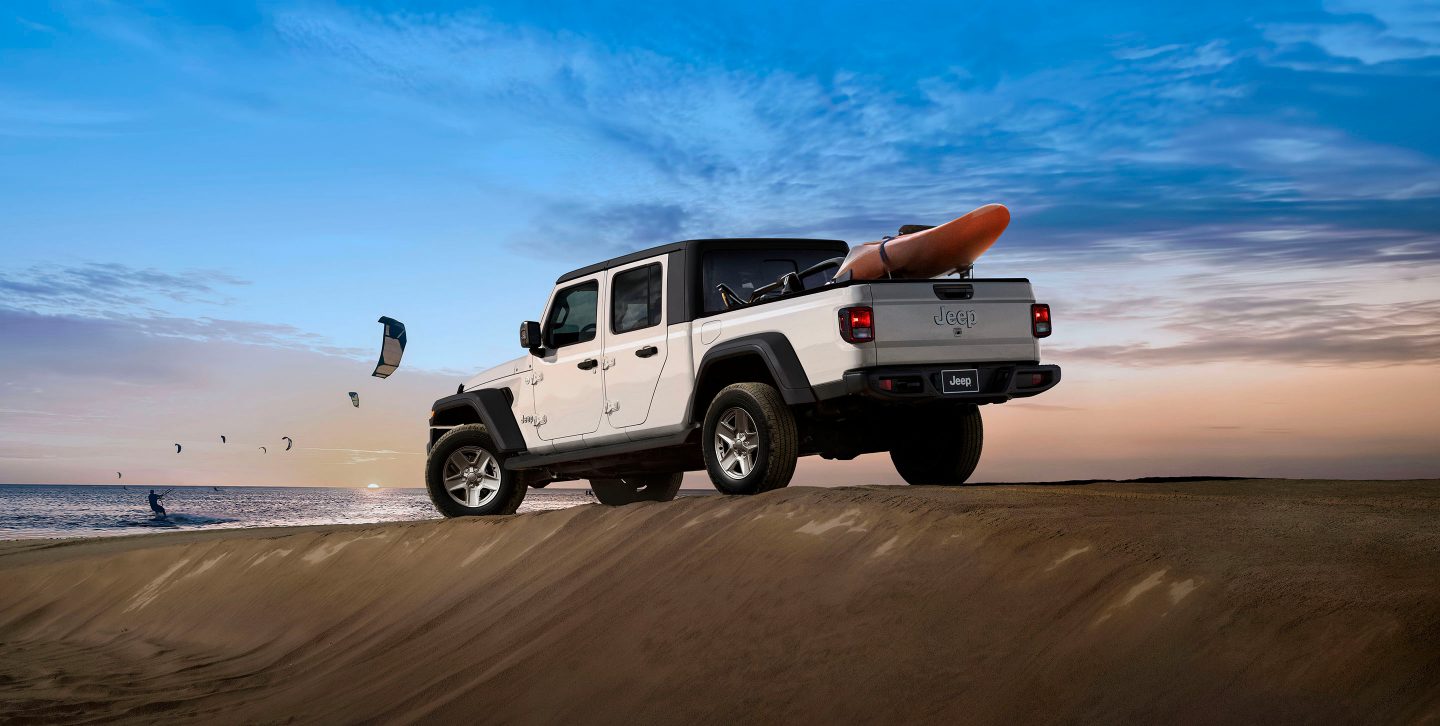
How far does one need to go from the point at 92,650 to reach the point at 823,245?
7927 mm

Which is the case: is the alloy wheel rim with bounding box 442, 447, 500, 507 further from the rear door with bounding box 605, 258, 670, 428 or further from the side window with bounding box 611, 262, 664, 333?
the side window with bounding box 611, 262, 664, 333

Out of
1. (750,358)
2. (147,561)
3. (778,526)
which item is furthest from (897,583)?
(147,561)

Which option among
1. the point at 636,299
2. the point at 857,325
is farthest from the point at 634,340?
the point at 857,325

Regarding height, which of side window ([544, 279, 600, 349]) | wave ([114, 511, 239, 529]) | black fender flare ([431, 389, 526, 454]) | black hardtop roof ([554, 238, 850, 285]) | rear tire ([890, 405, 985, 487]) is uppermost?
black hardtop roof ([554, 238, 850, 285])

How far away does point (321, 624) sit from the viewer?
9352 millimetres

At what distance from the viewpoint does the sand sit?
4.27 m

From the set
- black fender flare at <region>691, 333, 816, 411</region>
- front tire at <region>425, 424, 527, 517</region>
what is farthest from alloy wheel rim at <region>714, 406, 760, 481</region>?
front tire at <region>425, 424, 527, 517</region>

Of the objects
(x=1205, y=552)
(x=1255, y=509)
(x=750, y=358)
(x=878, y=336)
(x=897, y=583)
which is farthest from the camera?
(x=750, y=358)

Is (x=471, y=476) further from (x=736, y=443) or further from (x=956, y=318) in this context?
(x=956, y=318)

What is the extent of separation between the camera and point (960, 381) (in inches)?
314

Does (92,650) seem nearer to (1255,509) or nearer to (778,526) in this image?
(778,526)

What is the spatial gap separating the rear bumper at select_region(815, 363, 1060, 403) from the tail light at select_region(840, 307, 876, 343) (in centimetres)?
23

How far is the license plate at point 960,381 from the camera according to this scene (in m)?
7.90


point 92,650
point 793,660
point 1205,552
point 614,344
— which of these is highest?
point 614,344
